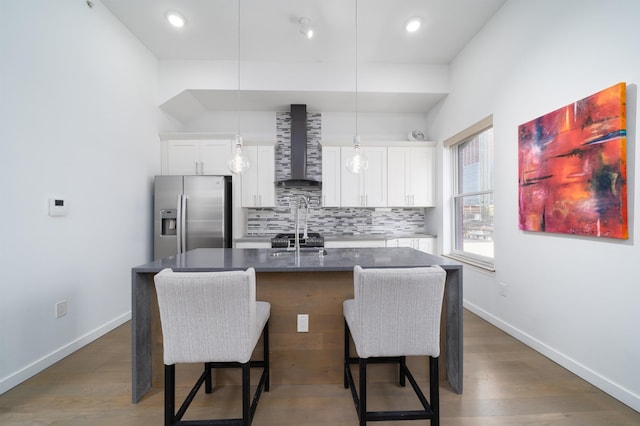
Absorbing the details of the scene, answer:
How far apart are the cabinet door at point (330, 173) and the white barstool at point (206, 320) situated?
2.91 metres

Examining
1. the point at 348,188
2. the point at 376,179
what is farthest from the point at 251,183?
the point at 376,179

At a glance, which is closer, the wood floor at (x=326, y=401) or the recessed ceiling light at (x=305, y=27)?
the wood floor at (x=326, y=401)

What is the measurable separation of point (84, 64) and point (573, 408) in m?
4.63

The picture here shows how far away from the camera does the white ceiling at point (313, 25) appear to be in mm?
2586

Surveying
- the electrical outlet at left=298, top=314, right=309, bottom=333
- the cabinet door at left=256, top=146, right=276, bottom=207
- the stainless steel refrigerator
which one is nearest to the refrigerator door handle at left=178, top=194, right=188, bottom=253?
the stainless steel refrigerator

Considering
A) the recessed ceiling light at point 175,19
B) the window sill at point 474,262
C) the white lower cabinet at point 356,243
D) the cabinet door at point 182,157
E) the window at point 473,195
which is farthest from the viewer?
the white lower cabinet at point 356,243

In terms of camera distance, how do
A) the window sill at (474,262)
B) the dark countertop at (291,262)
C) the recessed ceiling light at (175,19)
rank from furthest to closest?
the window sill at (474,262) < the recessed ceiling light at (175,19) < the dark countertop at (291,262)

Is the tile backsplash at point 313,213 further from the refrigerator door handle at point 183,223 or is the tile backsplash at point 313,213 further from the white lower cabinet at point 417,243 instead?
the refrigerator door handle at point 183,223

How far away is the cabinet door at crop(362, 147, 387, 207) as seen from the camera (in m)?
4.10

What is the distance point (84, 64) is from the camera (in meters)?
2.40

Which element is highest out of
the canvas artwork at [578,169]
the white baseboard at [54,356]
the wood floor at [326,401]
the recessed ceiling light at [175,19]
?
the recessed ceiling light at [175,19]

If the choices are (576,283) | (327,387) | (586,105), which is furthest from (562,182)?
(327,387)

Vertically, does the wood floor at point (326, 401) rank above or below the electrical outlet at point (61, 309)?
below

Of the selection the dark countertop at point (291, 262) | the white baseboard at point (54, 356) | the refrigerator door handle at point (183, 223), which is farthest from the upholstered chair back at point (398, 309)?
the refrigerator door handle at point (183, 223)
